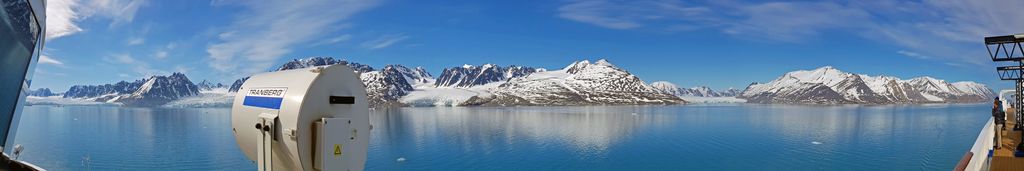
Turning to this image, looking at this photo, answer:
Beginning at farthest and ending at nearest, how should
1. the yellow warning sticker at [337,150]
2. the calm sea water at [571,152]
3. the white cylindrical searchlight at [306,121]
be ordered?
1. the calm sea water at [571,152]
2. the yellow warning sticker at [337,150]
3. the white cylindrical searchlight at [306,121]

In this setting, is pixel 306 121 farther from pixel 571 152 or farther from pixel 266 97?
pixel 571 152

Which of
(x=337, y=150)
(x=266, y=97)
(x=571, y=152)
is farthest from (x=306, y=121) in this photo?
(x=571, y=152)

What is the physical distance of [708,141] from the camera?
143 ft

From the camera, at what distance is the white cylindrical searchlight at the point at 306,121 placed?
4410mm

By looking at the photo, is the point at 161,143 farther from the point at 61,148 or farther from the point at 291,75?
the point at 291,75

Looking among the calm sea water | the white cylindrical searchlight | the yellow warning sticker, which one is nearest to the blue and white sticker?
the white cylindrical searchlight

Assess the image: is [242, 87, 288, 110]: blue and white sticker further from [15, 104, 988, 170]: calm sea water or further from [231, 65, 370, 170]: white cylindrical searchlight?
[15, 104, 988, 170]: calm sea water

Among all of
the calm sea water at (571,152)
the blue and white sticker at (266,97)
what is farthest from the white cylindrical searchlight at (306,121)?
the calm sea water at (571,152)

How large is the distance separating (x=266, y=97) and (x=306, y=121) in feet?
2.02

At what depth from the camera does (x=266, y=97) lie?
15.5 ft

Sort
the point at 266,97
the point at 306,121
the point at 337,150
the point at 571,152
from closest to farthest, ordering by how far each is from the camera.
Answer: the point at 306,121 → the point at 337,150 → the point at 266,97 → the point at 571,152

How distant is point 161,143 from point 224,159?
1572cm

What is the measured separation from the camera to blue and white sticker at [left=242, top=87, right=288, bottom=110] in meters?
4.55

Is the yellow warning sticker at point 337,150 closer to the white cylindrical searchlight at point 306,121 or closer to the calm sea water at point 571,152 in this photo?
the white cylindrical searchlight at point 306,121
